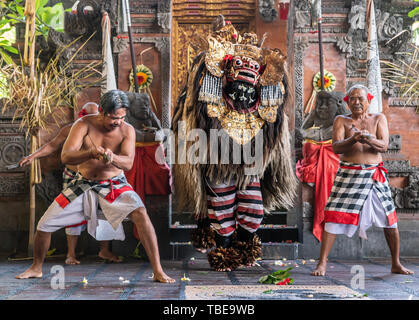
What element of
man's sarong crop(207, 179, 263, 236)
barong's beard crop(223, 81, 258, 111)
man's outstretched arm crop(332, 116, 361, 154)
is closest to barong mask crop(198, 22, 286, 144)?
barong's beard crop(223, 81, 258, 111)

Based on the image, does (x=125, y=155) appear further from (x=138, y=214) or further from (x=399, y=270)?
(x=399, y=270)

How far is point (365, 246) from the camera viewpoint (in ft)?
20.0

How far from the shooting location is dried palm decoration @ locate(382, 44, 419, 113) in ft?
19.8

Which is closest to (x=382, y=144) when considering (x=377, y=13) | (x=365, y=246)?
(x=365, y=246)

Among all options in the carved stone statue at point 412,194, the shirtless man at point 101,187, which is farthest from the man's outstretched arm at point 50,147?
the carved stone statue at point 412,194

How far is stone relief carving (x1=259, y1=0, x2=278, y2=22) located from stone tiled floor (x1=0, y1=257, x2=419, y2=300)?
4.42 meters

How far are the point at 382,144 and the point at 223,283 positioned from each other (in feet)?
6.52

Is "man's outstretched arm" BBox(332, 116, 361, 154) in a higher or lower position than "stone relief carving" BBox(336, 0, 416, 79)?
lower

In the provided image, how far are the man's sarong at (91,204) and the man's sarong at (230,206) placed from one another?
870 mm

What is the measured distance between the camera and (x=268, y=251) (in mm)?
5809

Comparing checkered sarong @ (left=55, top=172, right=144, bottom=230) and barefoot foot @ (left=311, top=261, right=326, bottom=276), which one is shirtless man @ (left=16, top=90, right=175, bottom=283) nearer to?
checkered sarong @ (left=55, top=172, right=144, bottom=230)

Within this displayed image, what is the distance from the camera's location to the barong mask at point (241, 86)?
4617 mm

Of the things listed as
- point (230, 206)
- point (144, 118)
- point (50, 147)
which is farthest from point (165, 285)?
point (144, 118)

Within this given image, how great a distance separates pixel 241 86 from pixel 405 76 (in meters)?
2.60
